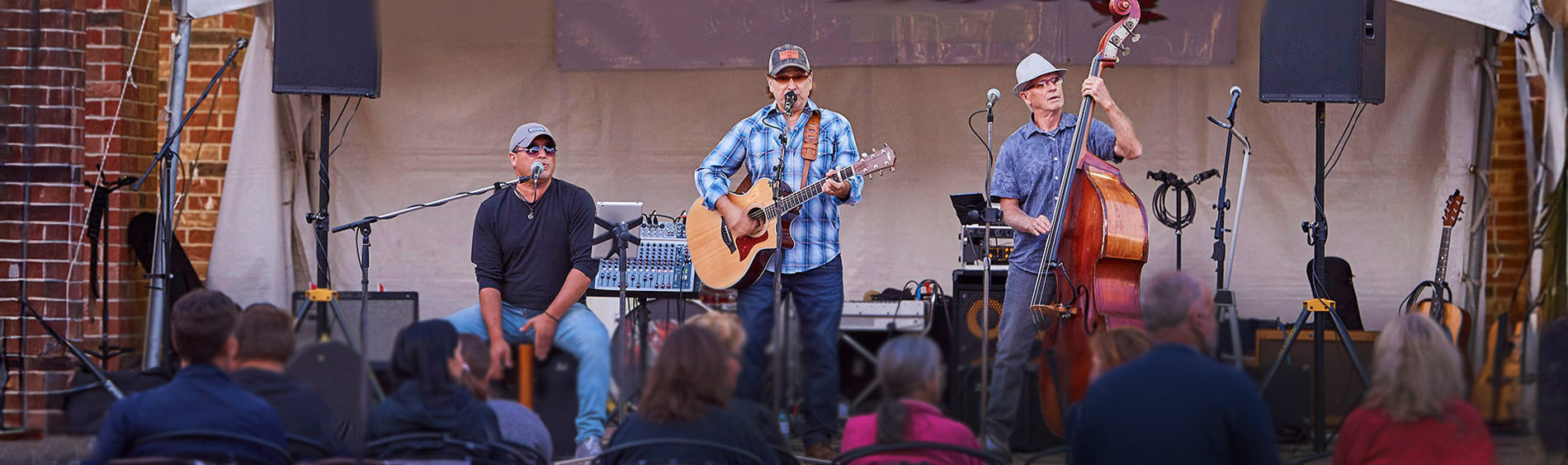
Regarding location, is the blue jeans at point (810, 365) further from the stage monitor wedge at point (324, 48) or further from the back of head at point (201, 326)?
the stage monitor wedge at point (324, 48)

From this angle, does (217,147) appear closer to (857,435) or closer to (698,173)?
(698,173)

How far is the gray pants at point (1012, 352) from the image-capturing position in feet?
14.5

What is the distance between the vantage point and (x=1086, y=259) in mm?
5258

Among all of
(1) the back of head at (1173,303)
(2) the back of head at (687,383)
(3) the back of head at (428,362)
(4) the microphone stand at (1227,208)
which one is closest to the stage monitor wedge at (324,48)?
(3) the back of head at (428,362)

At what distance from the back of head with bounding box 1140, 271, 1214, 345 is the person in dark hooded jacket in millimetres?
1587

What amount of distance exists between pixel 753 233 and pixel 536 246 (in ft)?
2.86

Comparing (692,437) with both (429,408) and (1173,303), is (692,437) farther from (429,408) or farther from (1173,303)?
(1173,303)

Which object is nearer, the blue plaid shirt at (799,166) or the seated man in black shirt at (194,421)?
the seated man in black shirt at (194,421)

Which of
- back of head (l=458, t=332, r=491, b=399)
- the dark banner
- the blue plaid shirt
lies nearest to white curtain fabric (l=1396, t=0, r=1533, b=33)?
the dark banner

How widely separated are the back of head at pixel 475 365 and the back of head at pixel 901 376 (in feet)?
3.13

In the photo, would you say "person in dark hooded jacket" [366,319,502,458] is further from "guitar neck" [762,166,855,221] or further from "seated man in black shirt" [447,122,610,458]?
"guitar neck" [762,166,855,221]

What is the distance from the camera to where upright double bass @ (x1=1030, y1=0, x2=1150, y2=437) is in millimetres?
5176

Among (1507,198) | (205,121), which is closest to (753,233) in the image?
(205,121)

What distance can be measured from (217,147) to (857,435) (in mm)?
5164
